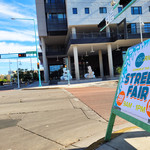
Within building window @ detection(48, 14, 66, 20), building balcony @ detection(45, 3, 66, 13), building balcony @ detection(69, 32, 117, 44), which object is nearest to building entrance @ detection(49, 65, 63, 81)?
building window @ detection(48, 14, 66, 20)

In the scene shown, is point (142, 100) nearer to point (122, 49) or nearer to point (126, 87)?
point (126, 87)

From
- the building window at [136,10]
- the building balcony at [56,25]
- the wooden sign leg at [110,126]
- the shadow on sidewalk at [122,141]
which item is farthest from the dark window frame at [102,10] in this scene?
the wooden sign leg at [110,126]

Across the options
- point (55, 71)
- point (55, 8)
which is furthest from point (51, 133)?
point (55, 71)

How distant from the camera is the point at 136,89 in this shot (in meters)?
2.46

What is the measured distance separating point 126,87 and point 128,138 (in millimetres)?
1309

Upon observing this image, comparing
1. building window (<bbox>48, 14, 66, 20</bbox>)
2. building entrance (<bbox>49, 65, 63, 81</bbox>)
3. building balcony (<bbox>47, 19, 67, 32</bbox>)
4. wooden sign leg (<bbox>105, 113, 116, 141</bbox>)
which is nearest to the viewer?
wooden sign leg (<bbox>105, 113, 116, 141</bbox>)

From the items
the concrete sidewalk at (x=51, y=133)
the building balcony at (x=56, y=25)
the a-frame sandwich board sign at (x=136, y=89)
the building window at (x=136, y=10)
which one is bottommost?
the concrete sidewalk at (x=51, y=133)

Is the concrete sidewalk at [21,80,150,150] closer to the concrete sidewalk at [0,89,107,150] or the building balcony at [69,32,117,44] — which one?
the concrete sidewalk at [0,89,107,150]

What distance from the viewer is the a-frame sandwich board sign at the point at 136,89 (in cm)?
220

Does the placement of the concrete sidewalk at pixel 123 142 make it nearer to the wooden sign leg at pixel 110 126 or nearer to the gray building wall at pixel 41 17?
the wooden sign leg at pixel 110 126

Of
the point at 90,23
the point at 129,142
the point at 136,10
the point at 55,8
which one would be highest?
the point at 55,8

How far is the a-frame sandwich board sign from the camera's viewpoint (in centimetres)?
220

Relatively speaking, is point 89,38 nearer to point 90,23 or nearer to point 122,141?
point 90,23

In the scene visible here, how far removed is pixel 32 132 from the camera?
4.14 m
